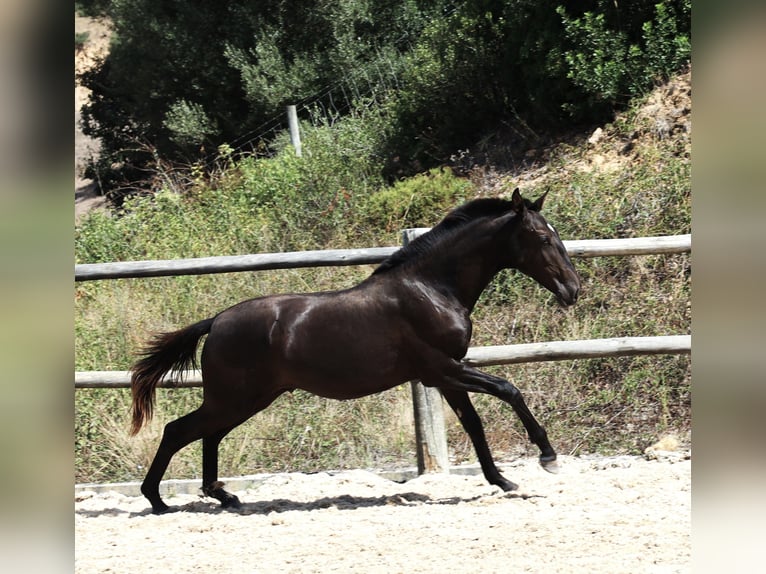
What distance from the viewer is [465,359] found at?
17.6 feet

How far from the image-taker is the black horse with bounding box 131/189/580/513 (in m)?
4.88

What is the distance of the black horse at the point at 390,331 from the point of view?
4.88 m

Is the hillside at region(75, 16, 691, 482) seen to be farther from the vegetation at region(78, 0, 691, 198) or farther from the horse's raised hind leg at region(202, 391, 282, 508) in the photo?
the horse's raised hind leg at region(202, 391, 282, 508)

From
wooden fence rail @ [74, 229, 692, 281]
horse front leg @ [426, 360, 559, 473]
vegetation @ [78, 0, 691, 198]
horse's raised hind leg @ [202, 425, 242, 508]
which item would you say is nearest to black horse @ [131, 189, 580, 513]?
horse front leg @ [426, 360, 559, 473]

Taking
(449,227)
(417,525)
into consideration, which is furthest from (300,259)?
(417,525)

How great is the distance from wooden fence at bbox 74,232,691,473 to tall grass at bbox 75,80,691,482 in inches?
23.8

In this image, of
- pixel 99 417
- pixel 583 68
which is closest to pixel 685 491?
pixel 99 417

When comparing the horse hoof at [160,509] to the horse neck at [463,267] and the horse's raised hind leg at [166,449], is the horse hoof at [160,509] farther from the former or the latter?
the horse neck at [463,267]

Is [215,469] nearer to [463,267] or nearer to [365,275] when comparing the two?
[463,267]

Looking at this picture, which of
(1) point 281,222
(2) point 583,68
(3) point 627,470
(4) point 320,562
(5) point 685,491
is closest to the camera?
(4) point 320,562

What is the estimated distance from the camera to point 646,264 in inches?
288

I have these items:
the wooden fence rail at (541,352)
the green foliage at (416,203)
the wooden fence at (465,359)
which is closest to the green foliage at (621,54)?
the green foliage at (416,203)
